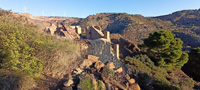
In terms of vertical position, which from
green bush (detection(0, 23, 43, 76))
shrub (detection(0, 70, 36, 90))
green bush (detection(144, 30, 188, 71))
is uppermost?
green bush (detection(0, 23, 43, 76))

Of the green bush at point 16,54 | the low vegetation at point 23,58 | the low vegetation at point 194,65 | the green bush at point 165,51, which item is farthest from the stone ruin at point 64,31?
the low vegetation at point 194,65

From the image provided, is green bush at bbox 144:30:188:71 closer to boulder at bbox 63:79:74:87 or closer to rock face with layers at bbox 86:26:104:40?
rock face with layers at bbox 86:26:104:40

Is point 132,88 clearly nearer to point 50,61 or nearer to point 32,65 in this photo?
point 50,61

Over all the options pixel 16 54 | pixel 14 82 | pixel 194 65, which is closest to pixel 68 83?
pixel 14 82

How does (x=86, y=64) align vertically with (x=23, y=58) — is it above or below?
below

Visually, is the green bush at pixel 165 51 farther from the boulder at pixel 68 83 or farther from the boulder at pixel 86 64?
the boulder at pixel 68 83

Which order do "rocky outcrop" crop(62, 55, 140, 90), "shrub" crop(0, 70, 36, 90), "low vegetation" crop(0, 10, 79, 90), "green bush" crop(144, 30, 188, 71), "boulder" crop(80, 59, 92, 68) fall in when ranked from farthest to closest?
"green bush" crop(144, 30, 188, 71), "boulder" crop(80, 59, 92, 68), "rocky outcrop" crop(62, 55, 140, 90), "low vegetation" crop(0, 10, 79, 90), "shrub" crop(0, 70, 36, 90)

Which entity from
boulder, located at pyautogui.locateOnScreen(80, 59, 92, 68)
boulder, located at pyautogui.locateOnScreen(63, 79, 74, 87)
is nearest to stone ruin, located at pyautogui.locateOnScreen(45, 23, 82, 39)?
boulder, located at pyautogui.locateOnScreen(80, 59, 92, 68)

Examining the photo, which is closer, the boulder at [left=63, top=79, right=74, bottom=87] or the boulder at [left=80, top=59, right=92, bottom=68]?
the boulder at [left=63, top=79, right=74, bottom=87]

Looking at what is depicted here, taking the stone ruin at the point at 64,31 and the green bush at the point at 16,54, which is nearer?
the green bush at the point at 16,54

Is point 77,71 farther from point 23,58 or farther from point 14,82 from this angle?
point 14,82

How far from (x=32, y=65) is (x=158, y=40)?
1119cm

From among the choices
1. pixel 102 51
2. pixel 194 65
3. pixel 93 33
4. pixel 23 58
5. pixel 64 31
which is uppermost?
pixel 64 31

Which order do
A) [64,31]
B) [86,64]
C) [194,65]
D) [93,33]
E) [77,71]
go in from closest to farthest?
[77,71], [86,64], [64,31], [93,33], [194,65]
